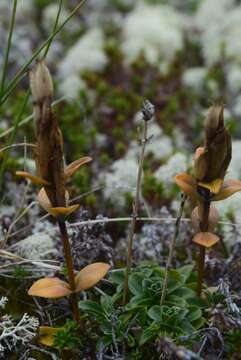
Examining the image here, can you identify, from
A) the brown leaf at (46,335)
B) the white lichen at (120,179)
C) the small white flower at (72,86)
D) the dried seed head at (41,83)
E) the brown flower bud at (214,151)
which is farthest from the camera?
Answer: the small white flower at (72,86)

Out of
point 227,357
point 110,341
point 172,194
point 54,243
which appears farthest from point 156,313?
point 172,194

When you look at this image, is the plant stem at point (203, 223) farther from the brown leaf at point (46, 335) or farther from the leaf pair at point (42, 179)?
the brown leaf at point (46, 335)

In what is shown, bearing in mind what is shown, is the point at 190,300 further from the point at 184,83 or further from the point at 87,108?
the point at 184,83

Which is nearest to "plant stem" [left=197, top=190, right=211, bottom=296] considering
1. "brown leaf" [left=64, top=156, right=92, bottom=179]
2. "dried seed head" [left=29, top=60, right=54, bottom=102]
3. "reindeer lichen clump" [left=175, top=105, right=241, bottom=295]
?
"reindeer lichen clump" [left=175, top=105, right=241, bottom=295]

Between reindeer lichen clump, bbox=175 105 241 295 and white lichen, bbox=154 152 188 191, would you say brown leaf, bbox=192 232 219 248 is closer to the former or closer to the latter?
reindeer lichen clump, bbox=175 105 241 295

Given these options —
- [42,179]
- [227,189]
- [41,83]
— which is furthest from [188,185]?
[41,83]

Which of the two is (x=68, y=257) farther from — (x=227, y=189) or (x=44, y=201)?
(x=227, y=189)

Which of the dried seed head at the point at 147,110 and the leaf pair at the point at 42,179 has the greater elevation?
the dried seed head at the point at 147,110

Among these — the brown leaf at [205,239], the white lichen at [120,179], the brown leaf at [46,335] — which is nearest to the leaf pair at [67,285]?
the brown leaf at [46,335]
